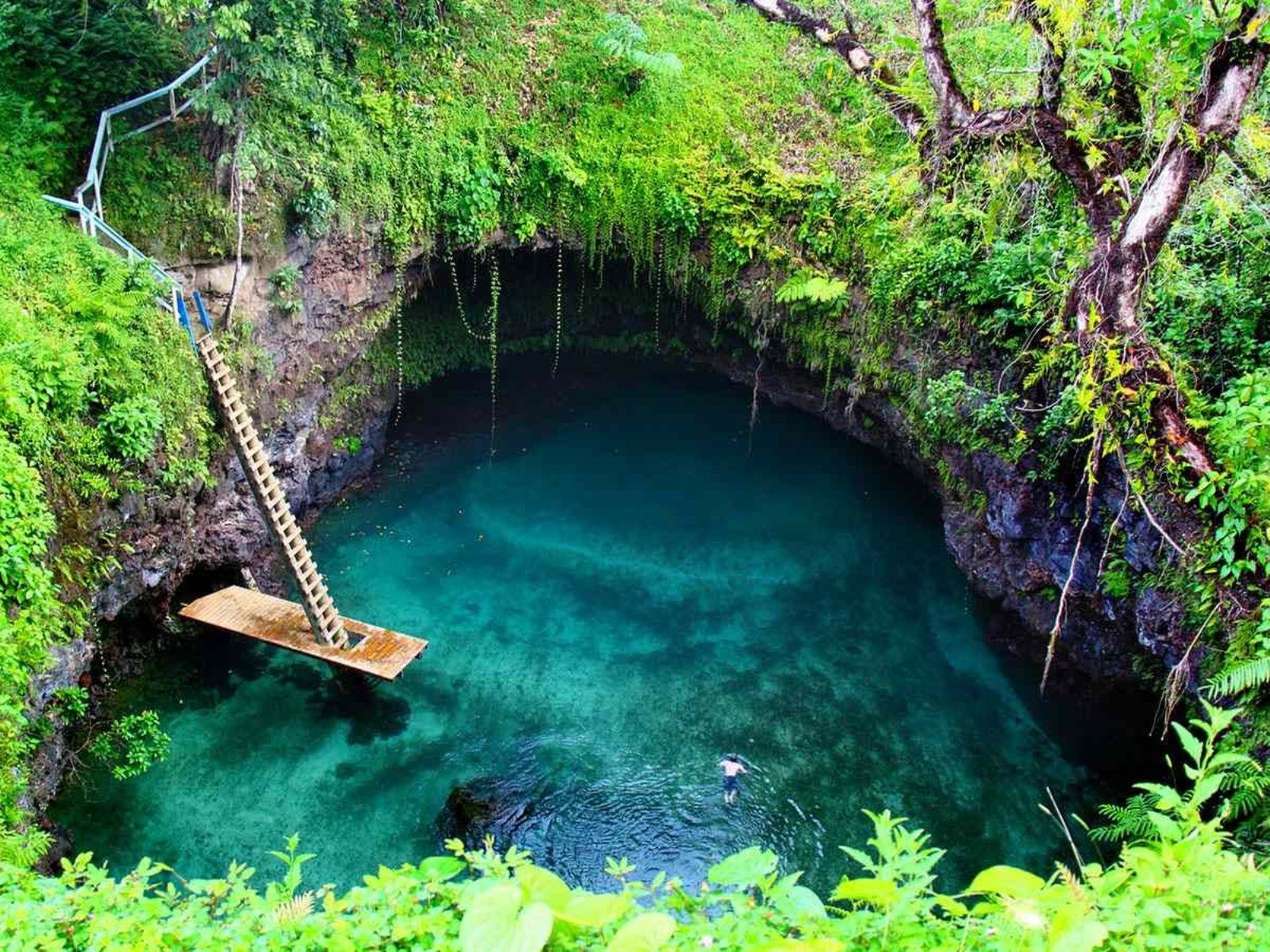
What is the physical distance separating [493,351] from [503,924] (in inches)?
504

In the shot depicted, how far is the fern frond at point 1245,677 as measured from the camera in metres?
6.85

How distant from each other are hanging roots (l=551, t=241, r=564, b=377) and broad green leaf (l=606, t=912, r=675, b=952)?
12120 millimetres

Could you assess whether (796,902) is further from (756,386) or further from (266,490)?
(756,386)

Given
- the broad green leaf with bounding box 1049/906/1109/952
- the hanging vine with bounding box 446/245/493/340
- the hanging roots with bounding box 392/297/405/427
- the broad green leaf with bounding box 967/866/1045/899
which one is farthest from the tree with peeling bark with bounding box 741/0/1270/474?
the hanging roots with bounding box 392/297/405/427

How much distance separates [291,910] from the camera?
4.67 metres

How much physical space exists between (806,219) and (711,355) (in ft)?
11.1

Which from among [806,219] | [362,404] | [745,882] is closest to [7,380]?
[362,404]

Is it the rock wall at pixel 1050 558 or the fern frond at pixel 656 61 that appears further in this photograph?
the fern frond at pixel 656 61

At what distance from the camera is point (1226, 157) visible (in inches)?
333

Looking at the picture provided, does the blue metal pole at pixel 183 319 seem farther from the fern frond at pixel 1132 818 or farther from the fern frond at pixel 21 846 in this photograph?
the fern frond at pixel 1132 818

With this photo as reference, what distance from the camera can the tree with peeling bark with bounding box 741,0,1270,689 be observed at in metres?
7.14

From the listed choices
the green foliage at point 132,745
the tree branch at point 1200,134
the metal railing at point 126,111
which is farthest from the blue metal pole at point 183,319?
the tree branch at point 1200,134

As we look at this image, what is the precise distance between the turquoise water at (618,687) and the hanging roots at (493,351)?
25cm

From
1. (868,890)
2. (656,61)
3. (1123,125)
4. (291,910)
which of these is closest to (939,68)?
(1123,125)
